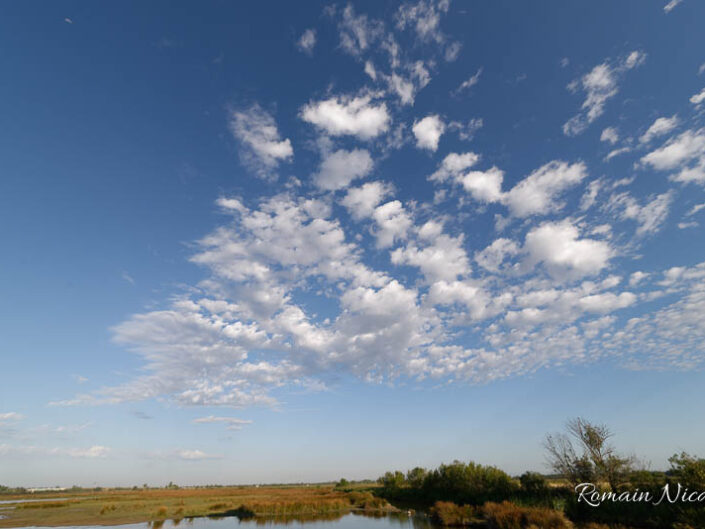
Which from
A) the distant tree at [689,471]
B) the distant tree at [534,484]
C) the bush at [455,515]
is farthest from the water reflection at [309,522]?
the distant tree at [689,471]

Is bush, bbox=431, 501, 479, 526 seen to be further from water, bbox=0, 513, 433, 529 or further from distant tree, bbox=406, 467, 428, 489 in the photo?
distant tree, bbox=406, 467, 428, 489

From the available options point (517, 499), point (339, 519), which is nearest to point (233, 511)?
point (339, 519)

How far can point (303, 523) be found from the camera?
128ft

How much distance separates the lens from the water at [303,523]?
35.6m

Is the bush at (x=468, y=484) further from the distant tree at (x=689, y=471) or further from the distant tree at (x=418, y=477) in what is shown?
the distant tree at (x=689, y=471)

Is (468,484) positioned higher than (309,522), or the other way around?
(468,484)

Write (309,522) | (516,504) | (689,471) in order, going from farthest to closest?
1. (309,522)
2. (516,504)
3. (689,471)

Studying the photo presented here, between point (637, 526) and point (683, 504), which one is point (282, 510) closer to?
point (637, 526)

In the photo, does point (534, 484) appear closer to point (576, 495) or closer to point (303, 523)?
point (576, 495)

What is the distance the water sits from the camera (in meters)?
35.6

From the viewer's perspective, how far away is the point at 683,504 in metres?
19.8

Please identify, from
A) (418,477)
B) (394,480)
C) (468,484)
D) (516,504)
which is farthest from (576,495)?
(394,480)

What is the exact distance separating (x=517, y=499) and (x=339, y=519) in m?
21.1

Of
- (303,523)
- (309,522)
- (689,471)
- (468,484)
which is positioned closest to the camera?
(689,471)
